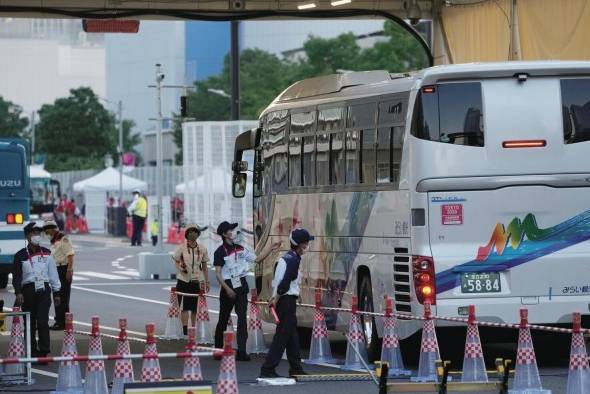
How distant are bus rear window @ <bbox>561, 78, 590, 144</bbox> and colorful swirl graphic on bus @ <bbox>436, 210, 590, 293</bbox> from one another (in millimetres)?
882

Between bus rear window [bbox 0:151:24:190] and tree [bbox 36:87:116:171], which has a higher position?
tree [bbox 36:87:116:171]

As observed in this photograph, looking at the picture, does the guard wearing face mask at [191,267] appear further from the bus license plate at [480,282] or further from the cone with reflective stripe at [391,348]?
the bus license plate at [480,282]

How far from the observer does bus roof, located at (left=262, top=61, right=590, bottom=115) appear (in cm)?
1811

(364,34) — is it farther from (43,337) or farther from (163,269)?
(43,337)

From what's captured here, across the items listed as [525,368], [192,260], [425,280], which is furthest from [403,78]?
[192,260]

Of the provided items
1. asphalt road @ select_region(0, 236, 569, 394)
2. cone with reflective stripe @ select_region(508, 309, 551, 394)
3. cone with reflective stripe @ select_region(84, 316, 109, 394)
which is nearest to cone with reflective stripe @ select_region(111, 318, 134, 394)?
cone with reflective stripe @ select_region(84, 316, 109, 394)

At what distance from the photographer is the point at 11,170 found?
33938mm

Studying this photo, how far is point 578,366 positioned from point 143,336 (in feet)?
34.6

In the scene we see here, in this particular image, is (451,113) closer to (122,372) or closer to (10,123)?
(122,372)

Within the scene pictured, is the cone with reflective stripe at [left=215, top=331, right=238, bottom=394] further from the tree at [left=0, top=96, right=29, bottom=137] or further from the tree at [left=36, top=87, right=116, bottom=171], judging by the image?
the tree at [left=0, top=96, right=29, bottom=137]

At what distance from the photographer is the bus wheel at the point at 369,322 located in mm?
19266

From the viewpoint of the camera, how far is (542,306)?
713 inches

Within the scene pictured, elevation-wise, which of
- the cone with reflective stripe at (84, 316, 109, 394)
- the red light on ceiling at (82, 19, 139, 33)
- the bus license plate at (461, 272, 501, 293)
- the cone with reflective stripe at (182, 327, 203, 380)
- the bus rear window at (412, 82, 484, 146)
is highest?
the red light on ceiling at (82, 19, 139, 33)

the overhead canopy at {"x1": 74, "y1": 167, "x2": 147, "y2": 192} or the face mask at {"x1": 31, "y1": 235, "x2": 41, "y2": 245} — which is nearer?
the face mask at {"x1": 31, "y1": 235, "x2": 41, "y2": 245}
